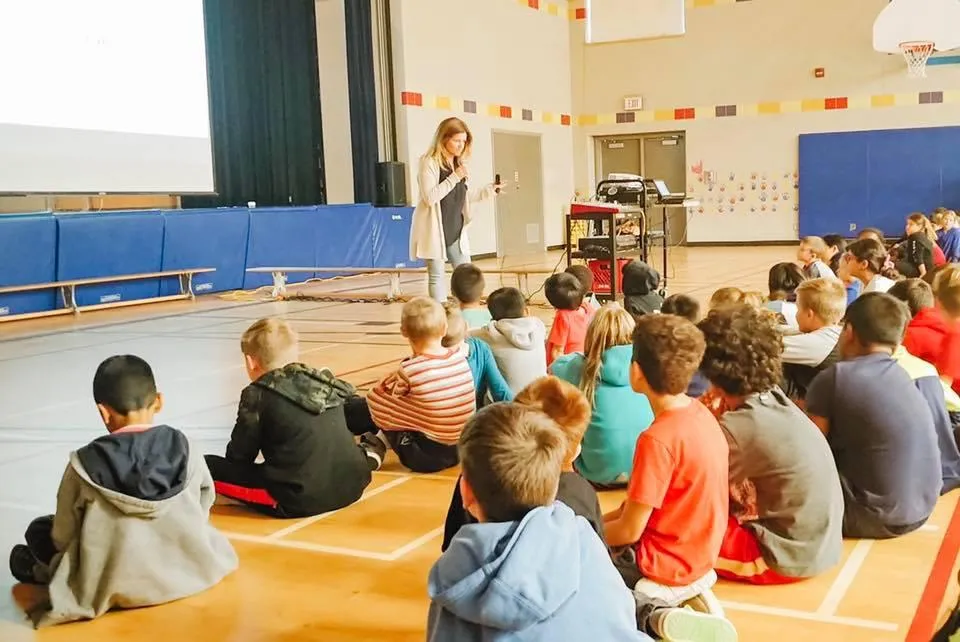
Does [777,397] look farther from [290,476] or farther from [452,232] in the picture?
[452,232]

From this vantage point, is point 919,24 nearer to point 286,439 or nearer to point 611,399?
point 611,399

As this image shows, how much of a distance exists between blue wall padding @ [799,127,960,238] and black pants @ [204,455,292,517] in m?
13.8

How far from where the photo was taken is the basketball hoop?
1230cm

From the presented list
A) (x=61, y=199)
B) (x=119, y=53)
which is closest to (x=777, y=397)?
(x=119, y=53)

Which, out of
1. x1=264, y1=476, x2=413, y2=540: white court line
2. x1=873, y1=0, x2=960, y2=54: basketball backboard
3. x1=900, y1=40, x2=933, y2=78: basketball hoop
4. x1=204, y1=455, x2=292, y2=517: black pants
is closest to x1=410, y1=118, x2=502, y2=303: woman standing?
x1=264, y1=476, x2=413, y2=540: white court line

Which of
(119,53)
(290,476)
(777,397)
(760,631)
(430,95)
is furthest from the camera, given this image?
(430,95)

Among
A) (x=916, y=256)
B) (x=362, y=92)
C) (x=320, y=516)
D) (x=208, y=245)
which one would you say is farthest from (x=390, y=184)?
(x=320, y=516)

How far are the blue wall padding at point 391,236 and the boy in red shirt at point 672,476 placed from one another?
10695 mm

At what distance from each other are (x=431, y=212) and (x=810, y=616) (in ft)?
15.1

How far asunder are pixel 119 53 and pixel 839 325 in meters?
8.54

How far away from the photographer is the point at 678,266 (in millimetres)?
12500

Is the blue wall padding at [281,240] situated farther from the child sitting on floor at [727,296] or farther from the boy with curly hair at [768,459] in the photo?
the boy with curly hair at [768,459]

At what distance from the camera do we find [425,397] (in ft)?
12.2

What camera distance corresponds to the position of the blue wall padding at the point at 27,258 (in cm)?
888
